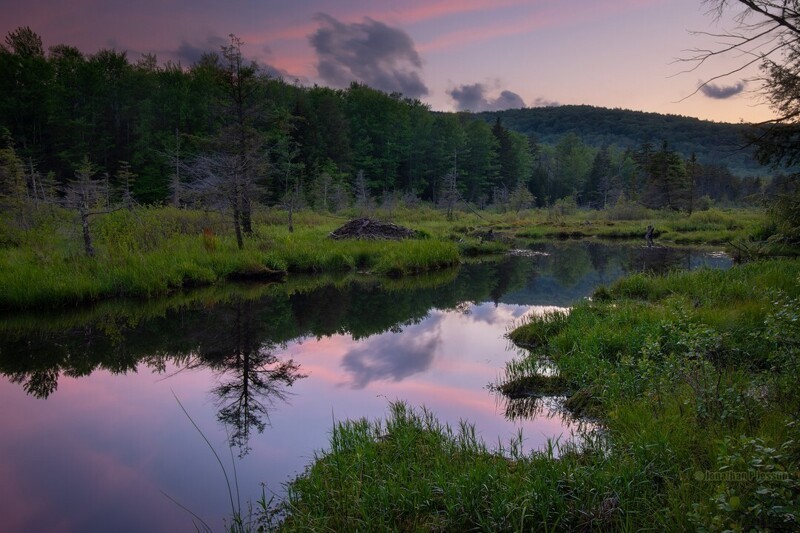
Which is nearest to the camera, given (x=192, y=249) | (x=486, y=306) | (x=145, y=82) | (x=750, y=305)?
(x=750, y=305)

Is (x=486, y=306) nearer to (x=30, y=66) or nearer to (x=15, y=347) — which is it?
(x=15, y=347)

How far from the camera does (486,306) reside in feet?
48.9

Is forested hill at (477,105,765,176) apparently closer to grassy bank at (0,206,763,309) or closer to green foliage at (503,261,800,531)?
grassy bank at (0,206,763,309)

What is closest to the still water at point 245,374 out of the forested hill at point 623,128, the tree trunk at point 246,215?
the tree trunk at point 246,215

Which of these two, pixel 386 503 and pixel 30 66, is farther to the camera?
pixel 30 66

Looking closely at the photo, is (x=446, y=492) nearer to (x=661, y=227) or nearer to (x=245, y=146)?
(x=245, y=146)

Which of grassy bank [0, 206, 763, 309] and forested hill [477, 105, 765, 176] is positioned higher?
forested hill [477, 105, 765, 176]

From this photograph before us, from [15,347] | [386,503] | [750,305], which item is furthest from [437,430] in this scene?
[15,347]

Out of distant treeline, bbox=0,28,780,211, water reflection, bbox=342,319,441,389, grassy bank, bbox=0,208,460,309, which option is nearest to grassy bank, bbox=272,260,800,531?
water reflection, bbox=342,319,441,389

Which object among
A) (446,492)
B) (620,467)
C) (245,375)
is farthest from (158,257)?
(620,467)

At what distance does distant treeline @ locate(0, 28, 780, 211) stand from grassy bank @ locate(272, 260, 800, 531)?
8.46 meters

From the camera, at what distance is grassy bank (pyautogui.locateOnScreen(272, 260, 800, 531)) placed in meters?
3.02

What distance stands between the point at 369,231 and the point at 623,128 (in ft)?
564

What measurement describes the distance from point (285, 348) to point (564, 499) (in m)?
7.66
